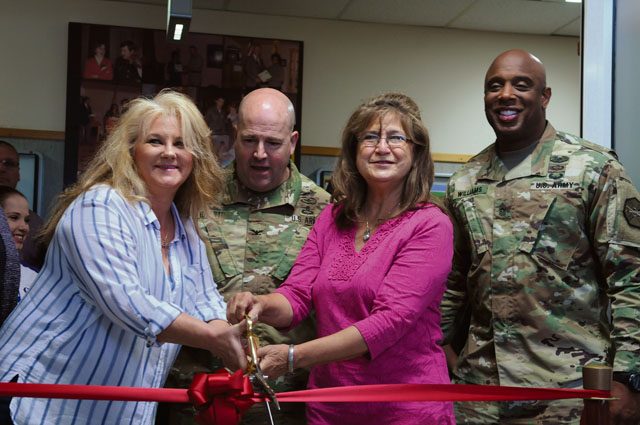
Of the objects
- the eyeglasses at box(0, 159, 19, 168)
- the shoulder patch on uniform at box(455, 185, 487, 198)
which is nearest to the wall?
the eyeglasses at box(0, 159, 19, 168)

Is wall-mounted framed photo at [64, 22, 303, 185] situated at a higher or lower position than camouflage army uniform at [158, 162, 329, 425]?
higher

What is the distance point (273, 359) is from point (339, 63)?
508 centimetres

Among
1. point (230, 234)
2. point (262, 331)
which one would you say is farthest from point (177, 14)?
point (262, 331)

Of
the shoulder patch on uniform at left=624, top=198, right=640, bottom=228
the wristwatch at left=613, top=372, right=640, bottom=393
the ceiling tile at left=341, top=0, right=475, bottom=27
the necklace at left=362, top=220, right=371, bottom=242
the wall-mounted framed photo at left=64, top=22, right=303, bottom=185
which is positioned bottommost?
the wristwatch at left=613, top=372, right=640, bottom=393

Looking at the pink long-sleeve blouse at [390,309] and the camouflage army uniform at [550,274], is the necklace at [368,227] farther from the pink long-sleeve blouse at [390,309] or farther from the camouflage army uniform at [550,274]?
the camouflage army uniform at [550,274]

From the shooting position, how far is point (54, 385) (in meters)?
1.87

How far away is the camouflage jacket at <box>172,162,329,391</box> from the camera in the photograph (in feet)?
8.84

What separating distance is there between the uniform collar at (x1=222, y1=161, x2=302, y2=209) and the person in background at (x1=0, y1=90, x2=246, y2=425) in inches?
19.9

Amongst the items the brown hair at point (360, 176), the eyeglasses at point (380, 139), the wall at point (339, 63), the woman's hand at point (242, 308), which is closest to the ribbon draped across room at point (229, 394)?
the woman's hand at point (242, 308)

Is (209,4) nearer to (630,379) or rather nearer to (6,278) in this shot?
(6,278)

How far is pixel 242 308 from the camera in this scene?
2.12m

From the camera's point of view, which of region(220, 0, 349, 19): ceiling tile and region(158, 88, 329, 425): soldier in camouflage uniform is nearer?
region(158, 88, 329, 425): soldier in camouflage uniform

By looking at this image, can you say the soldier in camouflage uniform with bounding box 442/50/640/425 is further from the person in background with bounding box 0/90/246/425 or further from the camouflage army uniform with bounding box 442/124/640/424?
the person in background with bounding box 0/90/246/425

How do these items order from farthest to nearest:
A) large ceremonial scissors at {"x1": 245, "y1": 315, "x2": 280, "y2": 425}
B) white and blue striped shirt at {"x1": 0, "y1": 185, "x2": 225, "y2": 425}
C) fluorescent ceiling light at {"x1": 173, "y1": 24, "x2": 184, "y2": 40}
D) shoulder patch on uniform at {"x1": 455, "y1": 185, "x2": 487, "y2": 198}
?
fluorescent ceiling light at {"x1": 173, "y1": 24, "x2": 184, "y2": 40} → shoulder patch on uniform at {"x1": 455, "y1": 185, "x2": 487, "y2": 198} → white and blue striped shirt at {"x1": 0, "y1": 185, "x2": 225, "y2": 425} → large ceremonial scissors at {"x1": 245, "y1": 315, "x2": 280, "y2": 425}
